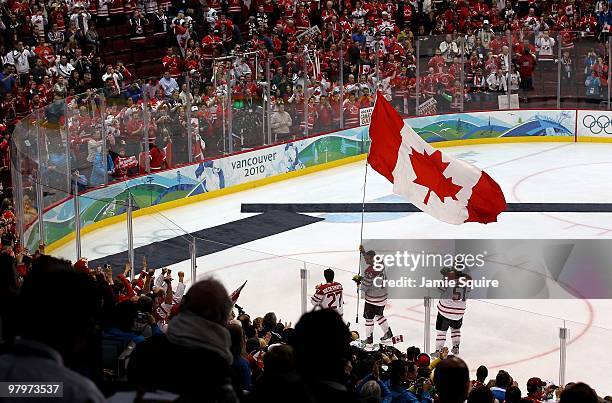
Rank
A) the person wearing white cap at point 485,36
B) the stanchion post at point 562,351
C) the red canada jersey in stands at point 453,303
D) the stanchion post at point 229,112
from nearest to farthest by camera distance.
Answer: the stanchion post at point 562,351 < the red canada jersey in stands at point 453,303 < the stanchion post at point 229,112 < the person wearing white cap at point 485,36

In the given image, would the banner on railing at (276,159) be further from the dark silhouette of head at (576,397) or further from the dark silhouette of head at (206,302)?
the dark silhouette of head at (576,397)

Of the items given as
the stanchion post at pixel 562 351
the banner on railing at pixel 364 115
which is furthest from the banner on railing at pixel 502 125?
the stanchion post at pixel 562 351

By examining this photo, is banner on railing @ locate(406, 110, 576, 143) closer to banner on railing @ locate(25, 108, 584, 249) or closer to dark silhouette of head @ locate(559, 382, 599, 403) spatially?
banner on railing @ locate(25, 108, 584, 249)

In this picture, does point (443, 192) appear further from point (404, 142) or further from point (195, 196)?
point (195, 196)

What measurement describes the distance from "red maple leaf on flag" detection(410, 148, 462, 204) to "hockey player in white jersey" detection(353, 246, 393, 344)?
98cm

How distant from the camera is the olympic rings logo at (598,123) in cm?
2494

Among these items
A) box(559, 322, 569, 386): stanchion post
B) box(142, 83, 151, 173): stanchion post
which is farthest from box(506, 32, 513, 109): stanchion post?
box(559, 322, 569, 386): stanchion post

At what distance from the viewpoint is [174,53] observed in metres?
24.8

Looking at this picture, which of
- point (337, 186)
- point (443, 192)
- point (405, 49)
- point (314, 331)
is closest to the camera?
point (314, 331)

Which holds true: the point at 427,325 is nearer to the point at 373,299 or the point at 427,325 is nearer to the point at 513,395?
the point at 373,299

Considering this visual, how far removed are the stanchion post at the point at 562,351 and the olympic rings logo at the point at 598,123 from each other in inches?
626

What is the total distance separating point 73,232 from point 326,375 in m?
9.45

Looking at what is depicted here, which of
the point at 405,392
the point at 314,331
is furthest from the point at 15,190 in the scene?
the point at 314,331

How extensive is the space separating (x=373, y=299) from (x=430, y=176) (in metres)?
1.59
